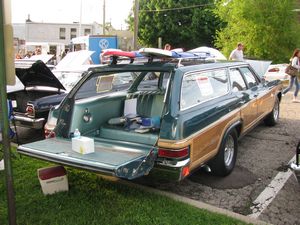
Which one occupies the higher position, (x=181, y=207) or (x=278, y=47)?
(x=278, y=47)

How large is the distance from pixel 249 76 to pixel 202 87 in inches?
82.0

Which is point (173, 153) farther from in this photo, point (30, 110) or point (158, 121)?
point (30, 110)

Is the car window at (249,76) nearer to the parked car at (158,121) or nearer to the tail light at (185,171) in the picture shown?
the parked car at (158,121)

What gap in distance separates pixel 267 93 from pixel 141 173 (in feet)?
13.0

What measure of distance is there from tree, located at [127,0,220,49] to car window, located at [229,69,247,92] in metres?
28.0

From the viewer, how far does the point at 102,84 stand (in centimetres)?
501

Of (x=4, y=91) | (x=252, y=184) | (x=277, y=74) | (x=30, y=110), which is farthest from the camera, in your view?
(x=277, y=74)

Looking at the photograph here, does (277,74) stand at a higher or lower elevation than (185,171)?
higher

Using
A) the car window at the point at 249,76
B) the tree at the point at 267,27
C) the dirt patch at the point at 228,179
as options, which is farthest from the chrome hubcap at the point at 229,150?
the tree at the point at 267,27

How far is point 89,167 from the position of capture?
3537 mm

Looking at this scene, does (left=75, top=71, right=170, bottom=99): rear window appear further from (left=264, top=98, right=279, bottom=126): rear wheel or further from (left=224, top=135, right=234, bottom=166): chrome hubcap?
(left=264, top=98, right=279, bottom=126): rear wheel

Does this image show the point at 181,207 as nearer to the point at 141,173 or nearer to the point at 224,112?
the point at 141,173

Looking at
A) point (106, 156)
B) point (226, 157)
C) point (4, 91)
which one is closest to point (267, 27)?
point (226, 157)

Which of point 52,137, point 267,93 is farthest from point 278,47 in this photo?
point 52,137
